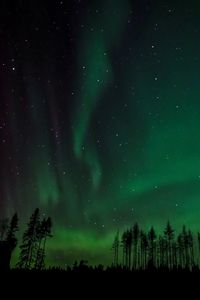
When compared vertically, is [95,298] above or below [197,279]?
below

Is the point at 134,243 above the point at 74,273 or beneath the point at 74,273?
above

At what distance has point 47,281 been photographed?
65.0 ft

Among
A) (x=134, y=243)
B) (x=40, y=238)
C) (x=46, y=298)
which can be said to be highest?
(x=134, y=243)

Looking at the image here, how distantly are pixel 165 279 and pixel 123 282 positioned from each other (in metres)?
2.62

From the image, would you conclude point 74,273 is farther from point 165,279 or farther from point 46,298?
point 165,279

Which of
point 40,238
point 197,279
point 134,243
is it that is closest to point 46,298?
point 197,279

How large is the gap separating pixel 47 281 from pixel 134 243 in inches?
2838

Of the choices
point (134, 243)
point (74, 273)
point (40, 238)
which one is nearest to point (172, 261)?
point (134, 243)

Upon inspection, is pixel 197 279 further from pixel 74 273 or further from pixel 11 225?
pixel 11 225

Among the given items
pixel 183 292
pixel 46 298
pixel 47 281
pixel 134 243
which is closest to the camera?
pixel 183 292

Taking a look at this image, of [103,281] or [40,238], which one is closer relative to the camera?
[103,281]

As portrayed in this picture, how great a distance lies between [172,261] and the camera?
90875 mm

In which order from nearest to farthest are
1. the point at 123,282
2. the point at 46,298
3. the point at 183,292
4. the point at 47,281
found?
the point at 183,292
the point at 46,298
the point at 123,282
the point at 47,281

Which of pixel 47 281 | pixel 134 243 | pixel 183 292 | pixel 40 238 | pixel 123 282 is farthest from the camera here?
pixel 134 243
